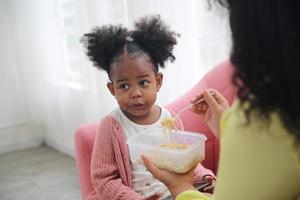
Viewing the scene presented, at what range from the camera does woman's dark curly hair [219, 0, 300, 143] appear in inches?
21.8

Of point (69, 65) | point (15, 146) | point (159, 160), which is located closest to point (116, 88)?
point (159, 160)

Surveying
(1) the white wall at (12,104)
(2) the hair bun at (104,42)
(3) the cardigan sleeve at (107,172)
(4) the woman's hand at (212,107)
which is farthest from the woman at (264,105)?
(1) the white wall at (12,104)

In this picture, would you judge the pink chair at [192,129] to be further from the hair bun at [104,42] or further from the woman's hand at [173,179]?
the woman's hand at [173,179]

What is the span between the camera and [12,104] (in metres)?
A: 3.65

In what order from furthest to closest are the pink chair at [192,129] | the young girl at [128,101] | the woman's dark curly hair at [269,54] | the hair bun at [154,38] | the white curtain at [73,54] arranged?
the white curtain at [73,54]
the pink chair at [192,129]
the hair bun at [154,38]
the young girl at [128,101]
the woman's dark curly hair at [269,54]

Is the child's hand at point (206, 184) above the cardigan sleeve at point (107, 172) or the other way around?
the other way around

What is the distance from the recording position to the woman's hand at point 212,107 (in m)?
1.21

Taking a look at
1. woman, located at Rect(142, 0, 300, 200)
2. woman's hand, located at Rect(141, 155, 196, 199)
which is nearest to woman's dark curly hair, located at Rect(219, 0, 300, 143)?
woman, located at Rect(142, 0, 300, 200)

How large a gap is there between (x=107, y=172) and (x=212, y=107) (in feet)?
1.31

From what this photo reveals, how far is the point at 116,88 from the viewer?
1.38m

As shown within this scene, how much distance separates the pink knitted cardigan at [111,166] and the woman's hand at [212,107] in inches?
8.3

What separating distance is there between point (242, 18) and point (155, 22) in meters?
0.90

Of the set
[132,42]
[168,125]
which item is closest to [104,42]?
[132,42]

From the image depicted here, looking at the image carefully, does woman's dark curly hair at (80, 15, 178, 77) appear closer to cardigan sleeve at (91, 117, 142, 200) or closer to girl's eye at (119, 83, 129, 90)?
girl's eye at (119, 83, 129, 90)
